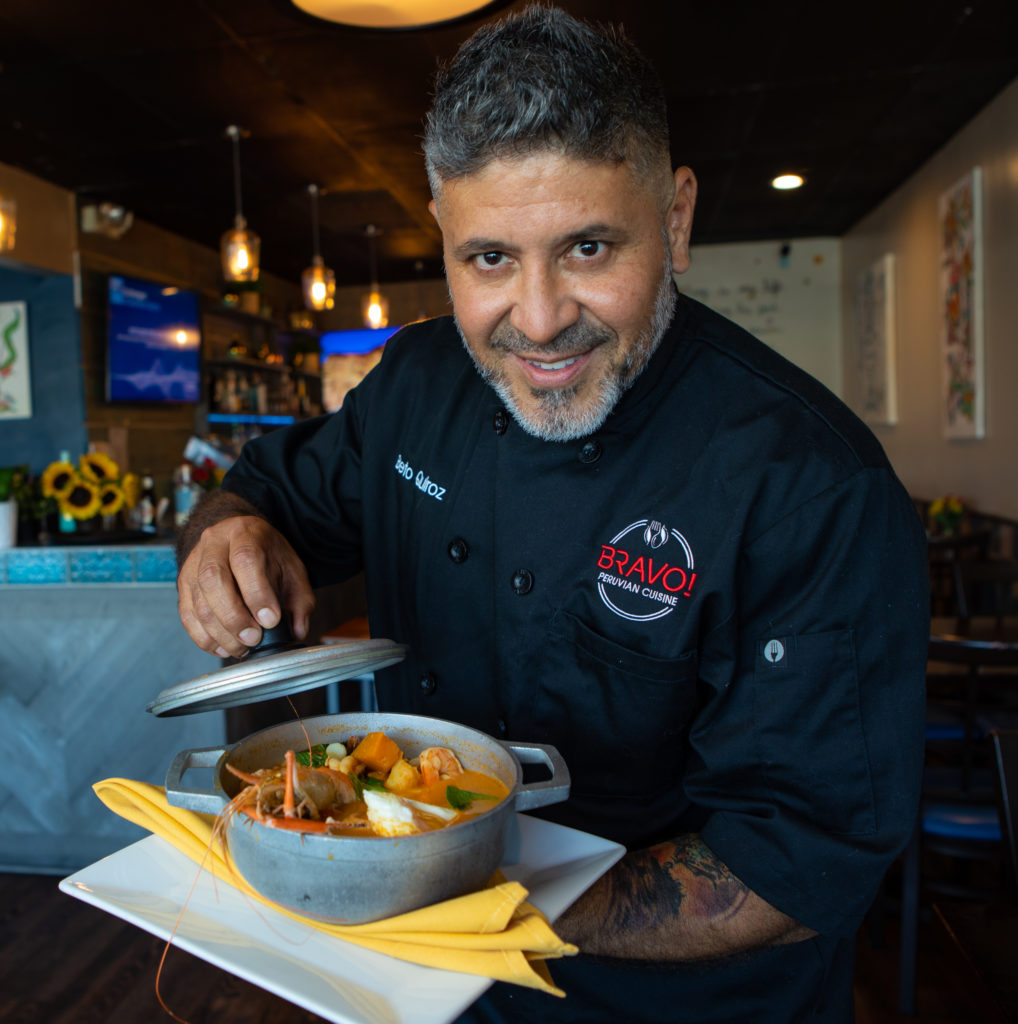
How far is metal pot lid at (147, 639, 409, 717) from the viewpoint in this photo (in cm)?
71

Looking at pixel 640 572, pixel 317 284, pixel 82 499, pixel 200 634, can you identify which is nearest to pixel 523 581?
A: pixel 640 572

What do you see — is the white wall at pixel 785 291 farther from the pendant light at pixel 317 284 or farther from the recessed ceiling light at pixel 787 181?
the pendant light at pixel 317 284

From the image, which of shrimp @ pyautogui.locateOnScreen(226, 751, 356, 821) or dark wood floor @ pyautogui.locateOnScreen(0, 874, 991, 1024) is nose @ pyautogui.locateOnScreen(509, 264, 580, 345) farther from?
dark wood floor @ pyautogui.locateOnScreen(0, 874, 991, 1024)

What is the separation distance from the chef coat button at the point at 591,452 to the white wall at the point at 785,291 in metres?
7.23

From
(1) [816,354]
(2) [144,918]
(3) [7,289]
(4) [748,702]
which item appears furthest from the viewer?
(1) [816,354]

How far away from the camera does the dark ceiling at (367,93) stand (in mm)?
3436

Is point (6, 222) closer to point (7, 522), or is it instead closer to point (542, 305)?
point (7, 522)

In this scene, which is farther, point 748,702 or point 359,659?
point 748,702

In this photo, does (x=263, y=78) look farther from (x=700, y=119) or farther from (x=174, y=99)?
(x=700, y=119)

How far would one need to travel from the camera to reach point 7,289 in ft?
→ 18.1

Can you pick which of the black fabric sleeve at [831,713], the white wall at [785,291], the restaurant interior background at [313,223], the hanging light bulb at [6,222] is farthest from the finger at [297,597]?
the white wall at [785,291]

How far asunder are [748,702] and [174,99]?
4228 millimetres

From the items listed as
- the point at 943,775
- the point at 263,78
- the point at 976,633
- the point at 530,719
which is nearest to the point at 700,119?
the point at 263,78

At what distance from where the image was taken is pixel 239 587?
932 millimetres
